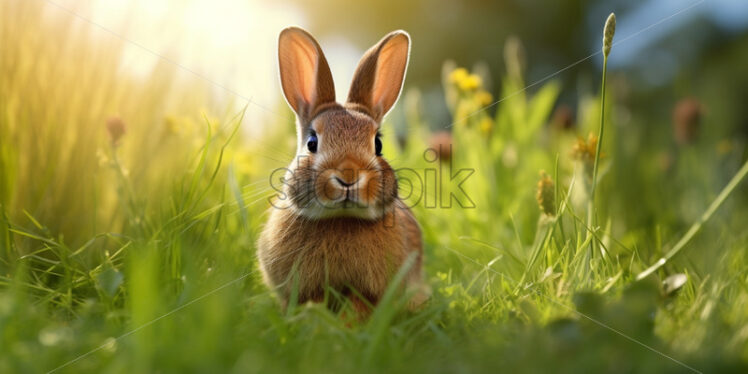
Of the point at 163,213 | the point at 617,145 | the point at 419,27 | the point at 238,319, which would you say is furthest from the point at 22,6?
the point at 419,27

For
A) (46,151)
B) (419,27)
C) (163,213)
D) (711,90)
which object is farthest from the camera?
(419,27)

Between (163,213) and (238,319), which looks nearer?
(238,319)

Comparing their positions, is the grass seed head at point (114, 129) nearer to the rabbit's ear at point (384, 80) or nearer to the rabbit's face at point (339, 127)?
the rabbit's face at point (339, 127)

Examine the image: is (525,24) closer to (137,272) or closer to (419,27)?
(419,27)

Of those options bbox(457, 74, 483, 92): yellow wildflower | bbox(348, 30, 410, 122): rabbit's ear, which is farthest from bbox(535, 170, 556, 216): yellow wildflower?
bbox(457, 74, 483, 92): yellow wildflower

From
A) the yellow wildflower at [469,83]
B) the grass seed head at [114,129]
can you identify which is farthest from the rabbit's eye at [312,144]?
the yellow wildflower at [469,83]

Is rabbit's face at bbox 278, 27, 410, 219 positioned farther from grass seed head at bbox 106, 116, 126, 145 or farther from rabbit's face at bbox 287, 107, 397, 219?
grass seed head at bbox 106, 116, 126, 145

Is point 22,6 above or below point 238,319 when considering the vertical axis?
above
